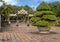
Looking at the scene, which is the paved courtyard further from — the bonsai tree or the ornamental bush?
the ornamental bush

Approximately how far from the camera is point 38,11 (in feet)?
56.1

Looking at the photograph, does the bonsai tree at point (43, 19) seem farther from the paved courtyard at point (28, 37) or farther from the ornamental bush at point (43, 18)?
the paved courtyard at point (28, 37)

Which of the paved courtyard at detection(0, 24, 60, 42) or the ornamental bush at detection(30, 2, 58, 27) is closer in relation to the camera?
the paved courtyard at detection(0, 24, 60, 42)

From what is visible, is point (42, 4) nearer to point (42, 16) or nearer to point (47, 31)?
point (42, 16)

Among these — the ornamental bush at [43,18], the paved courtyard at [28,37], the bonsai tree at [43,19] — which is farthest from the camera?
the ornamental bush at [43,18]

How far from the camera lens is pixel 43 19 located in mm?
16438

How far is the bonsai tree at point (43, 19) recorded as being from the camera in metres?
15.9

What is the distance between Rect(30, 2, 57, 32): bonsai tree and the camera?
15.9 metres

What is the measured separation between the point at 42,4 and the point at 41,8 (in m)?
0.38

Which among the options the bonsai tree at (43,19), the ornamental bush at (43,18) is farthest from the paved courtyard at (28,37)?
the ornamental bush at (43,18)

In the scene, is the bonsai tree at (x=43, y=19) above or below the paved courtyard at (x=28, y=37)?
above

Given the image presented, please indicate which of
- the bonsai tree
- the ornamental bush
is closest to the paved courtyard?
the bonsai tree

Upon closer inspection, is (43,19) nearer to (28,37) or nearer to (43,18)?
(43,18)

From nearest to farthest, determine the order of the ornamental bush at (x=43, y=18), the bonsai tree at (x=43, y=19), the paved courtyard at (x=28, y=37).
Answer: the paved courtyard at (x=28, y=37) → the bonsai tree at (x=43, y=19) → the ornamental bush at (x=43, y=18)
